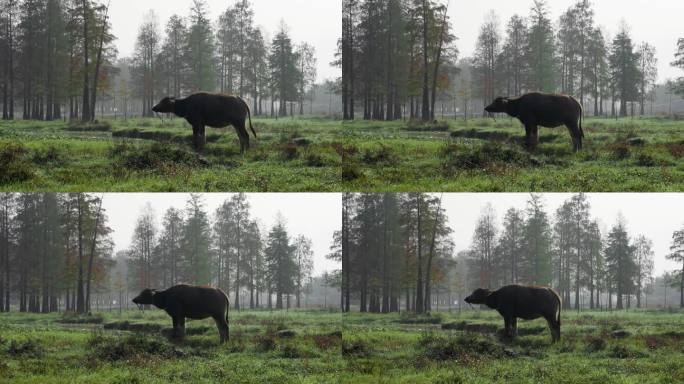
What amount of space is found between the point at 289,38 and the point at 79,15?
10.4 meters

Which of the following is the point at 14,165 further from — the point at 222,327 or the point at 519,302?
the point at 519,302

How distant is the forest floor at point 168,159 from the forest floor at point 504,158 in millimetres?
1548

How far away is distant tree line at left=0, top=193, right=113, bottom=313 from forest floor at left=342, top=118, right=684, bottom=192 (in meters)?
10.6

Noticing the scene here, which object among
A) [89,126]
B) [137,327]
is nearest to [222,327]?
[137,327]

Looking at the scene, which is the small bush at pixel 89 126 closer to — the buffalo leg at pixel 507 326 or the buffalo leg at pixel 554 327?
the buffalo leg at pixel 507 326

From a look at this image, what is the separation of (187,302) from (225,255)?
8.34 ft

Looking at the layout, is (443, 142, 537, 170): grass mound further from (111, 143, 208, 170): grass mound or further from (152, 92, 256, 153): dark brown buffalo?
(111, 143, 208, 170): grass mound

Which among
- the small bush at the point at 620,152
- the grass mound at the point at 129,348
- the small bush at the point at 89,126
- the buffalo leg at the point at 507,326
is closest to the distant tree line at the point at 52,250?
the grass mound at the point at 129,348

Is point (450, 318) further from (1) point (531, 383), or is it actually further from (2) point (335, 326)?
(1) point (531, 383)

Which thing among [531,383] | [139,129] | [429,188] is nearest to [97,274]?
[139,129]

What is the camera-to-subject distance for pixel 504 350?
20141mm

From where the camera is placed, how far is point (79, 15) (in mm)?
29469

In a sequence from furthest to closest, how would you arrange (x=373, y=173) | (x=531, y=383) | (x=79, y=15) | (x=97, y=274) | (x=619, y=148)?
1. (x=79, y=15)
2. (x=97, y=274)
3. (x=619, y=148)
4. (x=373, y=173)
5. (x=531, y=383)

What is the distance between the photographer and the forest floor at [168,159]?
2194cm
